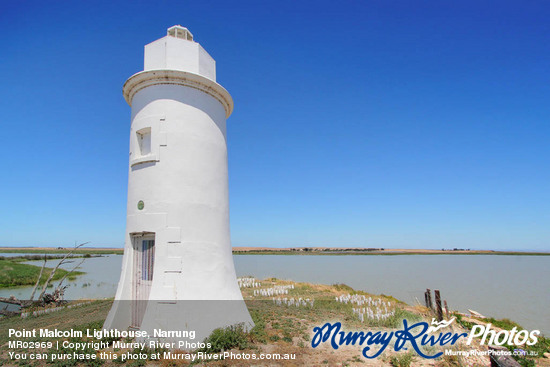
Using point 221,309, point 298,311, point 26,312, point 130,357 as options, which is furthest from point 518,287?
point 26,312

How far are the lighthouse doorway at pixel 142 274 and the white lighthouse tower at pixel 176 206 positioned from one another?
25mm

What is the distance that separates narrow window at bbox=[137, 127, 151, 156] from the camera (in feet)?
27.3

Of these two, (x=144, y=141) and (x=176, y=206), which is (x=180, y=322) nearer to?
(x=176, y=206)

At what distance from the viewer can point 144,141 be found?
847 cm

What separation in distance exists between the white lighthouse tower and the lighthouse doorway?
0.08 feet

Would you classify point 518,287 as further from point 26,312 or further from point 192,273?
point 26,312

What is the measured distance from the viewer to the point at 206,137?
327 inches

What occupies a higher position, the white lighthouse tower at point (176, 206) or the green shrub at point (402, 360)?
the white lighthouse tower at point (176, 206)

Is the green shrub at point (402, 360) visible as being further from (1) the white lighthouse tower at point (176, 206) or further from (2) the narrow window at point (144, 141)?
(2) the narrow window at point (144, 141)

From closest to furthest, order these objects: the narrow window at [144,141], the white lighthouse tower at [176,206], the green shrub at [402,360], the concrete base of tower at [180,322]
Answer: the green shrub at [402,360] < the concrete base of tower at [180,322] < the white lighthouse tower at [176,206] < the narrow window at [144,141]

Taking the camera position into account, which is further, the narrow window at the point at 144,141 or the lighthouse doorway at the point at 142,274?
the narrow window at the point at 144,141

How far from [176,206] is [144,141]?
90.7 inches

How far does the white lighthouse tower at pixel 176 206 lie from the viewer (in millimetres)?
7270

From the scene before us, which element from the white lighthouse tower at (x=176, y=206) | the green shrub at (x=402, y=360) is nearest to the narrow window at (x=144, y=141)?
the white lighthouse tower at (x=176, y=206)
